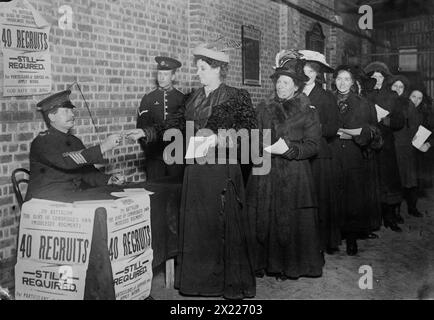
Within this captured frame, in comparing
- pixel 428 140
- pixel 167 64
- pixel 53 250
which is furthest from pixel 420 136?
pixel 53 250

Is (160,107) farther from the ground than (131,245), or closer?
farther from the ground

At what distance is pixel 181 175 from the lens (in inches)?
210

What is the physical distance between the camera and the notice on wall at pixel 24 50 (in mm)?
4418

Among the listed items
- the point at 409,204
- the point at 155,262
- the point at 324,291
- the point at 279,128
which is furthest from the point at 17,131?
the point at 409,204

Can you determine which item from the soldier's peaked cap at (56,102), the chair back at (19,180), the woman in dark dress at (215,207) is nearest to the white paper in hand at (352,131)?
the woman in dark dress at (215,207)

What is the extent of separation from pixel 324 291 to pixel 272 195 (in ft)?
3.16

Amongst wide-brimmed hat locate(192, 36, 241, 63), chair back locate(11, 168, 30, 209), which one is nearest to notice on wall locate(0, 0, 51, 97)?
chair back locate(11, 168, 30, 209)

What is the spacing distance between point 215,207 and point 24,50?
209 centimetres

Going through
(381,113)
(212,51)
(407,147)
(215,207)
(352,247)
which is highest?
(212,51)

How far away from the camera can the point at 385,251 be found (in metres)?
6.20

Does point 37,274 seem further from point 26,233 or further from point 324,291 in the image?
point 324,291

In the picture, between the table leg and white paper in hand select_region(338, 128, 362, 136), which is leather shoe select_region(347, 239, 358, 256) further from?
the table leg

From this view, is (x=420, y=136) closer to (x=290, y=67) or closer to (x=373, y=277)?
(x=373, y=277)

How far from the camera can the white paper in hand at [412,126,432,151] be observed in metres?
8.14
